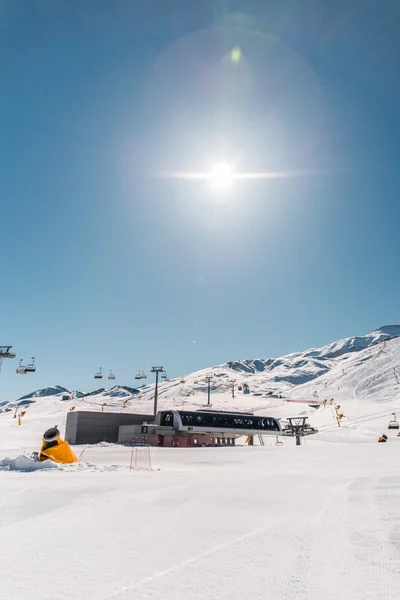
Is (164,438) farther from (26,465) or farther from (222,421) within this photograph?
(26,465)

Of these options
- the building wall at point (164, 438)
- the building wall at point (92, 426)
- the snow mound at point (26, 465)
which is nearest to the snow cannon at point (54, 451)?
the snow mound at point (26, 465)

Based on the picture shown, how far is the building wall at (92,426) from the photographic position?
47312 millimetres

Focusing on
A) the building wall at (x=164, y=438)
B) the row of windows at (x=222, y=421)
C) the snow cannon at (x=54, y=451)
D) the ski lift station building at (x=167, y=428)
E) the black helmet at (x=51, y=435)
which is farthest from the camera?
the row of windows at (x=222, y=421)

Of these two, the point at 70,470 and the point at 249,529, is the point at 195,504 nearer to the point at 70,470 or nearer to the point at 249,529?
the point at 249,529

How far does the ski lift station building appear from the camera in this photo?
4547 centimetres

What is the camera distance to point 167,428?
47406 mm

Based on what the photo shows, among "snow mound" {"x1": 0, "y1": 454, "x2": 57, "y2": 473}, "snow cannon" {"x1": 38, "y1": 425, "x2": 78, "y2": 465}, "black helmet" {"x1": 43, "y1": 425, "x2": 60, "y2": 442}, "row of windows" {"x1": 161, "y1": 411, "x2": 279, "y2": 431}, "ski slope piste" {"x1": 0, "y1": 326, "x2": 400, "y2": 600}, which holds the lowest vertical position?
"ski slope piste" {"x1": 0, "y1": 326, "x2": 400, "y2": 600}

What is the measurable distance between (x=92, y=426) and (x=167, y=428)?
9.68m

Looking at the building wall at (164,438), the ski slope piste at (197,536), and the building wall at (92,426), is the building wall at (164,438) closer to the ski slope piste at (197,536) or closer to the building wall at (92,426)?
the building wall at (92,426)

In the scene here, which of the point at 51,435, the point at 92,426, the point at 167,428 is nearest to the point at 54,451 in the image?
the point at 51,435

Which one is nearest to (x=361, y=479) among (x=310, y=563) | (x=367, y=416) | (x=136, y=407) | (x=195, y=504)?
(x=195, y=504)

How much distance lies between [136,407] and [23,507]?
7604 cm

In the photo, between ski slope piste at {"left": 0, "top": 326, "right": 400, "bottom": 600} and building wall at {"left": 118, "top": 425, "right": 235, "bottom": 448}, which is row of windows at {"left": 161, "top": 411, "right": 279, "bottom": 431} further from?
ski slope piste at {"left": 0, "top": 326, "right": 400, "bottom": 600}

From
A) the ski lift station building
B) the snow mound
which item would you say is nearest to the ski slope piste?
the snow mound
